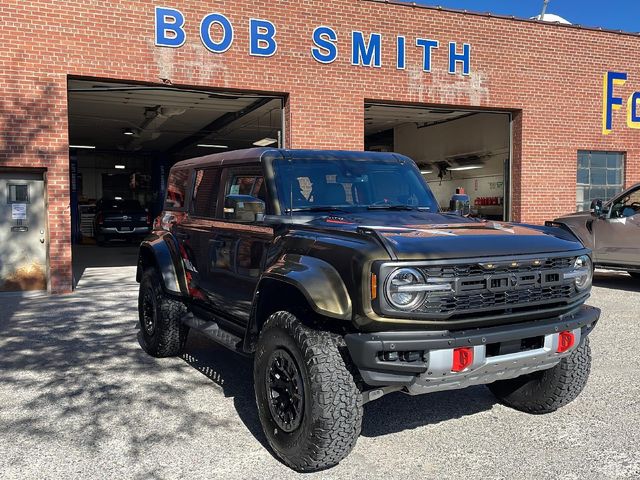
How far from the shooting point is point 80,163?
1299 inches

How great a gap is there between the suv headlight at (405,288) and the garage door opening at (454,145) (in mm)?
14791

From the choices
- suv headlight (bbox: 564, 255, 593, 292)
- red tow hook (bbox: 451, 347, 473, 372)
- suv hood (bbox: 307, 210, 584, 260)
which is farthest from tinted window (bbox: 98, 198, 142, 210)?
red tow hook (bbox: 451, 347, 473, 372)

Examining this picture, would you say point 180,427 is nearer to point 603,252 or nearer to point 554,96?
point 603,252

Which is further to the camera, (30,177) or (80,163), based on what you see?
(80,163)

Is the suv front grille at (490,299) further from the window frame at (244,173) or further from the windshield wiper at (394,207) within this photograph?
the window frame at (244,173)

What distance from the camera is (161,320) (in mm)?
5832

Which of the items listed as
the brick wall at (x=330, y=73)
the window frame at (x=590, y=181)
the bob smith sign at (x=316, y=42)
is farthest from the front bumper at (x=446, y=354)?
the window frame at (x=590, y=181)

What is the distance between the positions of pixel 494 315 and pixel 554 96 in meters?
12.0

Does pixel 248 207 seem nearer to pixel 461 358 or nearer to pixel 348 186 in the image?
pixel 348 186

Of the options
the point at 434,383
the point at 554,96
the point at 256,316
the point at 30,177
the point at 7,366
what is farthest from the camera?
the point at 554,96

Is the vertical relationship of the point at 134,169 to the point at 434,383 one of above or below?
above

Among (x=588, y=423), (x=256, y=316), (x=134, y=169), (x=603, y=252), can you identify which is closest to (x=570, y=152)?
(x=603, y=252)

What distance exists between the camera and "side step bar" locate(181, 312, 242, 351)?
4.57 metres

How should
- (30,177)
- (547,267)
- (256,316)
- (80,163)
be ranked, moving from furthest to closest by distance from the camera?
(80,163) → (30,177) → (256,316) → (547,267)
